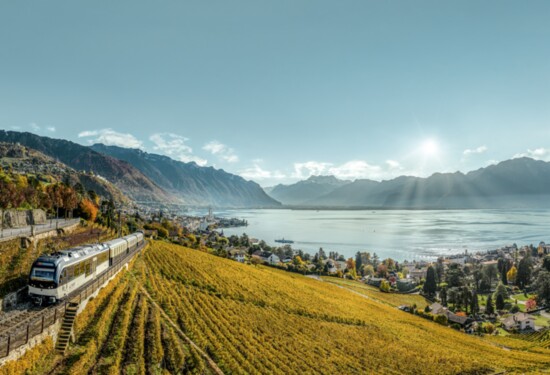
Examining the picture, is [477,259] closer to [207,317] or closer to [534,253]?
[534,253]

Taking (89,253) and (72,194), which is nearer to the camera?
(89,253)

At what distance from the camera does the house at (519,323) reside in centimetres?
6844

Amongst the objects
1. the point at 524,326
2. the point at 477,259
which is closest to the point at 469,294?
the point at 524,326

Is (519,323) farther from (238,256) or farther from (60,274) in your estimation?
(60,274)

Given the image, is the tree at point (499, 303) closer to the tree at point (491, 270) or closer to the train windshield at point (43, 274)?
the tree at point (491, 270)

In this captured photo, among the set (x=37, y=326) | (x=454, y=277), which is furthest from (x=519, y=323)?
(x=37, y=326)

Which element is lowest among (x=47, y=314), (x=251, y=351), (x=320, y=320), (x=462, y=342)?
(x=462, y=342)

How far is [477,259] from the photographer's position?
438 feet

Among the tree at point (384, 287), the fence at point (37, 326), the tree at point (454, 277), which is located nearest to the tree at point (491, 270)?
the tree at point (454, 277)

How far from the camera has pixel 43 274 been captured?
19359 mm

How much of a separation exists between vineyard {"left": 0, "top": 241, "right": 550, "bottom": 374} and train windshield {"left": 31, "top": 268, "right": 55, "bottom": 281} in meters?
2.78

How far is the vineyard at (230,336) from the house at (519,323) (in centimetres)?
2206

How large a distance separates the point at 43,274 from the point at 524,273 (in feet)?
412

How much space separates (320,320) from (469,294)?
62251 millimetres
